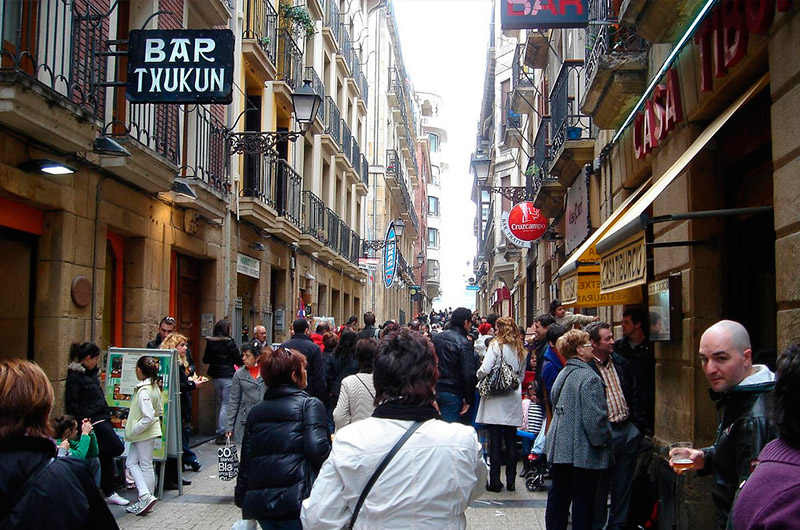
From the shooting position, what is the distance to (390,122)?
1512 inches

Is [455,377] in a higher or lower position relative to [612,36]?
lower

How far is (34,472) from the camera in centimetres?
271

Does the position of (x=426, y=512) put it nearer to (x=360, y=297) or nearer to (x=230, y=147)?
(x=230, y=147)

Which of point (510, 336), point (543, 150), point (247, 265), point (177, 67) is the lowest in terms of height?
point (510, 336)

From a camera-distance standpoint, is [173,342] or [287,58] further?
[287,58]

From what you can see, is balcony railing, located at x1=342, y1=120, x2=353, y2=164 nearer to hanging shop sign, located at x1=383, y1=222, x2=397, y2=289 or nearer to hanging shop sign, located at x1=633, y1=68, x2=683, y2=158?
hanging shop sign, located at x1=383, y1=222, x2=397, y2=289

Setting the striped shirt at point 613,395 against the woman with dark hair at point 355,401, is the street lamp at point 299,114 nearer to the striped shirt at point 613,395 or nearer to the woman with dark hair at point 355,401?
the woman with dark hair at point 355,401

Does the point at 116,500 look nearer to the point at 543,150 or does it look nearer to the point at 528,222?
the point at 543,150

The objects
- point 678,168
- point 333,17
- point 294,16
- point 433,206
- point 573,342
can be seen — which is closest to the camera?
point 678,168

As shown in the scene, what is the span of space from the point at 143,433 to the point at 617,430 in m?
4.45

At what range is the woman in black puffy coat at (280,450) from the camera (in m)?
4.54

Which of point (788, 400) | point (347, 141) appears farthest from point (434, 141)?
point (788, 400)

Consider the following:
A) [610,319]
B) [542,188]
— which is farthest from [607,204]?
[542,188]

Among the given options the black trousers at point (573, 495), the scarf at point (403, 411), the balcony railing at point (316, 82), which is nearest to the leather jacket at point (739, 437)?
the scarf at point (403, 411)
